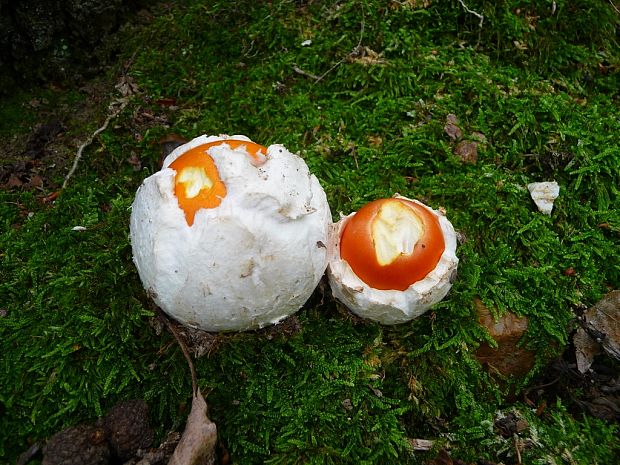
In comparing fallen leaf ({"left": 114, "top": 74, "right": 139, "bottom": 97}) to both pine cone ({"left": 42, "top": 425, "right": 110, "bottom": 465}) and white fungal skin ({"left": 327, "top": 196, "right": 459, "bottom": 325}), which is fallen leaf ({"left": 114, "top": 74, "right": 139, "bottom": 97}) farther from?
pine cone ({"left": 42, "top": 425, "right": 110, "bottom": 465})

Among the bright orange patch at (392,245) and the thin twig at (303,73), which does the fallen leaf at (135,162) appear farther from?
the bright orange patch at (392,245)

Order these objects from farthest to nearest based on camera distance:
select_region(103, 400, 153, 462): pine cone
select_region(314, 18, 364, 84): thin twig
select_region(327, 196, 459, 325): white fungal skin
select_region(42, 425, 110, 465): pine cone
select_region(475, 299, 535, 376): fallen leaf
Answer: select_region(314, 18, 364, 84): thin twig → select_region(475, 299, 535, 376): fallen leaf → select_region(327, 196, 459, 325): white fungal skin → select_region(103, 400, 153, 462): pine cone → select_region(42, 425, 110, 465): pine cone

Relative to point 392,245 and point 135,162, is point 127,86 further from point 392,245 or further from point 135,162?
point 392,245

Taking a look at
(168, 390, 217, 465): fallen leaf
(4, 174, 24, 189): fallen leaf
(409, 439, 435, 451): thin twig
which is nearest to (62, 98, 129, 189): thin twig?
(4, 174, 24, 189): fallen leaf

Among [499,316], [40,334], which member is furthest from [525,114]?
[40,334]

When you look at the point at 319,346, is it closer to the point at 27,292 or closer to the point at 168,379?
the point at 168,379

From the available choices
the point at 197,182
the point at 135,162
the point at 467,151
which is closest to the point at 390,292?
the point at 197,182
